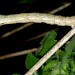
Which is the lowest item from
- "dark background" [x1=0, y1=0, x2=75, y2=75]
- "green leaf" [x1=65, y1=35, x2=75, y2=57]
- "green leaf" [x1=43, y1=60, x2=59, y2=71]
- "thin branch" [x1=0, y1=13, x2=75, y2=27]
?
"green leaf" [x1=43, y1=60, x2=59, y2=71]

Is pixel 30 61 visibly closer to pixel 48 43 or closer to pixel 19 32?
pixel 48 43

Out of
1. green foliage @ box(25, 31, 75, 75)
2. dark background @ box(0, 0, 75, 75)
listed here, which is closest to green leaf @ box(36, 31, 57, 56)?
green foliage @ box(25, 31, 75, 75)

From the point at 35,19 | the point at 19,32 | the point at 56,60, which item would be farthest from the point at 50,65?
the point at 19,32

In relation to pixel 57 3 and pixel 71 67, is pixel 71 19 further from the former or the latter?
pixel 57 3

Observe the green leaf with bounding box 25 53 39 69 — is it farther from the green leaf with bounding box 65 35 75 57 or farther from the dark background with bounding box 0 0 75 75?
the dark background with bounding box 0 0 75 75

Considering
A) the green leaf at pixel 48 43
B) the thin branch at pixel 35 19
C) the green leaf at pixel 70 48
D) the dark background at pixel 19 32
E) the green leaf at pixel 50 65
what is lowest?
the green leaf at pixel 50 65

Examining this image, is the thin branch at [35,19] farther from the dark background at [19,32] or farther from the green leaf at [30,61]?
the dark background at [19,32]

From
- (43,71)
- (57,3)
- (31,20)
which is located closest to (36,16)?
(31,20)

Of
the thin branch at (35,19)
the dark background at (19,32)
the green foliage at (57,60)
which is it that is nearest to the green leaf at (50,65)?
the green foliage at (57,60)

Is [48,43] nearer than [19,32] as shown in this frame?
Yes
